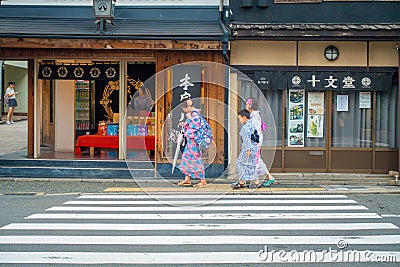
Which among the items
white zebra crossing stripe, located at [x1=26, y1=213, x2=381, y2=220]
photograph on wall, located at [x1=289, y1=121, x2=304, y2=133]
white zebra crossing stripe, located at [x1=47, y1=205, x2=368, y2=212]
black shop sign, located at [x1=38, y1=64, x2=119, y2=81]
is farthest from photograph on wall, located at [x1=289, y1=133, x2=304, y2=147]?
black shop sign, located at [x1=38, y1=64, x2=119, y2=81]

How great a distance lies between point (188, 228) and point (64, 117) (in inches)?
405

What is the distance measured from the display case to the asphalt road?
19.5 ft

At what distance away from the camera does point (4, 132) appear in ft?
79.5

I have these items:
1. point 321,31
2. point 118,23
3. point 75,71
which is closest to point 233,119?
point 321,31

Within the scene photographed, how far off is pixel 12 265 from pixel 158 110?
8812 millimetres

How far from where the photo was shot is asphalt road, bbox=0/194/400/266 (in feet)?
25.2

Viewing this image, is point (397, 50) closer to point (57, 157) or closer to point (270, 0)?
point (270, 0)

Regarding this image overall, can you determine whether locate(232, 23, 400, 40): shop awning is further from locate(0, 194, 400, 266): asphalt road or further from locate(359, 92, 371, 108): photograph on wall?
locate(0, 194, 400, 266): asphalt road

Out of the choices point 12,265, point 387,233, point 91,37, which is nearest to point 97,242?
point 12,265

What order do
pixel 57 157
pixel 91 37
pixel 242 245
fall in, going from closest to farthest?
pixel 242 245 → pixel 91 37 → pixel 57 157

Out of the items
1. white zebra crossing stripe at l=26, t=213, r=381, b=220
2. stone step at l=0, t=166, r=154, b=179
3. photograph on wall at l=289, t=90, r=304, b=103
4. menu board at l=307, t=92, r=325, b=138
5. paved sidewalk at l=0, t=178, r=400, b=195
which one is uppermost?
photograph on wall at l=289, t=90, r=304, b=103

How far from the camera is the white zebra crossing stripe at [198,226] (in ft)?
30.7

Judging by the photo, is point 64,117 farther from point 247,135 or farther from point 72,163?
point 247,135

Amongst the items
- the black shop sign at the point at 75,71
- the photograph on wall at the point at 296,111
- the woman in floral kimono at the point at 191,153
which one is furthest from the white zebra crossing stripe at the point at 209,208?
the black shop sign at the point at 75,71
